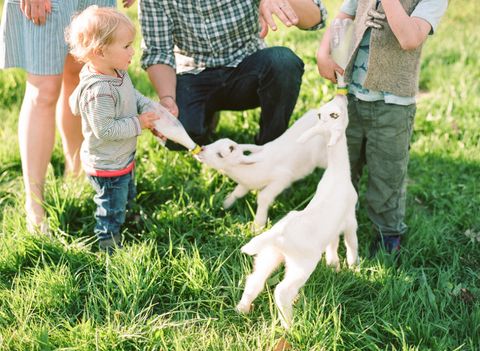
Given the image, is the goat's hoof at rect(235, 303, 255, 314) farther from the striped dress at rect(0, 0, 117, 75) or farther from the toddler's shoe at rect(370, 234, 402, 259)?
the striped dress at rect(0, 0, 117, 75)

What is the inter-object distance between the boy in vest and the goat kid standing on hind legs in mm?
246

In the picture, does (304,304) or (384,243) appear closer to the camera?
(304,304)

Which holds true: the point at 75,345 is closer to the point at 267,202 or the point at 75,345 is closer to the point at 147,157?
the point at 267,202

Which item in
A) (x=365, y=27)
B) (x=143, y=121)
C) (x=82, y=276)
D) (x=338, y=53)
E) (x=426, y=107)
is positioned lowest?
(x=82, y=276)

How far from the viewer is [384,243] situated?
241 centimetres

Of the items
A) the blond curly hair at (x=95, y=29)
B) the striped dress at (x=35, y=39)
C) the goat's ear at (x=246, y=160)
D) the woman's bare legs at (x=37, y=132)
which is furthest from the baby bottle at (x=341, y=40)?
the woman's bare legs at (x=37, y=132)

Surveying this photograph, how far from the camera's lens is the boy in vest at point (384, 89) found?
1932mm

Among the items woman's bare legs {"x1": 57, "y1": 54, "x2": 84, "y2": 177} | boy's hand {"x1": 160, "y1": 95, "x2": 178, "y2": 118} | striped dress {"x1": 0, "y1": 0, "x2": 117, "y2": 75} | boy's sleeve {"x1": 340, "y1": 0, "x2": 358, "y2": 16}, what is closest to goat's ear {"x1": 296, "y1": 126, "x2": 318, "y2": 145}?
boy's sleeve {"x1": 340, "y1": 0, "x2": 358, "y2": 16}

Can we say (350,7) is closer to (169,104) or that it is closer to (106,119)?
(169,104)

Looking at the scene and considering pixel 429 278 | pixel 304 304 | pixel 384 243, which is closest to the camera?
pixel 304 304

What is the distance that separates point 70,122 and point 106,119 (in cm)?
103

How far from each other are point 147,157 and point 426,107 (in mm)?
2648

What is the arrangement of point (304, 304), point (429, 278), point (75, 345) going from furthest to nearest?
point (429, 278) → point (304, 304) → point (75, 345)

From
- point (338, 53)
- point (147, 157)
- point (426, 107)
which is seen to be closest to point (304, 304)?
point (338, 53)
